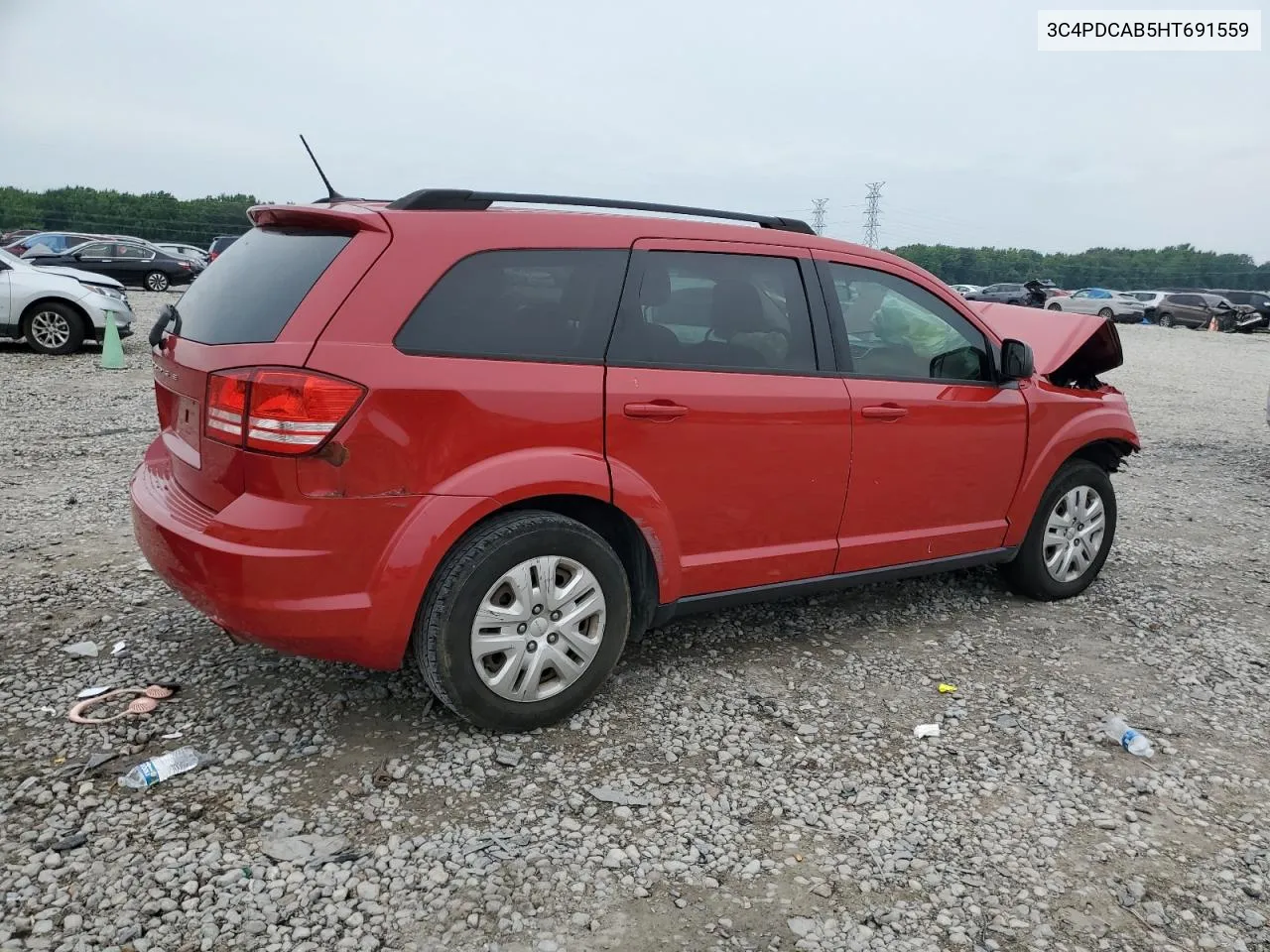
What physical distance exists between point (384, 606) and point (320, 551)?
270mm

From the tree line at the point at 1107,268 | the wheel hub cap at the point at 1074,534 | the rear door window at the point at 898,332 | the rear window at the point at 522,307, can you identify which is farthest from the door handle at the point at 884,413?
the tree line at the point at 1107,268

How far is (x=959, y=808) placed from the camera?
304cm

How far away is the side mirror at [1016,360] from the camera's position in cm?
434

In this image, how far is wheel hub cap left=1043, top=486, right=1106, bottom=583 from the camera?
15.9 ft

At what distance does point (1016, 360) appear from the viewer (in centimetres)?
435

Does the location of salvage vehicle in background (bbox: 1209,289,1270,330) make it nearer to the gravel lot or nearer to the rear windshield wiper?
the gravel lot

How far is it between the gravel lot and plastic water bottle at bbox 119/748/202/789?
0.06m

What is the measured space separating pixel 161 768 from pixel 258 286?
1.58m

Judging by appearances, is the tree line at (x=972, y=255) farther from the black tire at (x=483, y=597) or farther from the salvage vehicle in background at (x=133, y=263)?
the black tire at (x=483, y=597)

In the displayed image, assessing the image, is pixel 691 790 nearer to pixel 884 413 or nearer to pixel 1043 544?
pixel 884 413

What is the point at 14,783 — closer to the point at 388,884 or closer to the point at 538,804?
the point at 388,884

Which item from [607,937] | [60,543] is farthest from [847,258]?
[60,543]

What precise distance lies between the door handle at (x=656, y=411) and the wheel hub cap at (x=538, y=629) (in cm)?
56

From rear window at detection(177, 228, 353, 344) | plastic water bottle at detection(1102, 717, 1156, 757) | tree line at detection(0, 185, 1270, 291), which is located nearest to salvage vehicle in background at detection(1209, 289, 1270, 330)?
tree line at detection(0, 185, 1270, 291)
